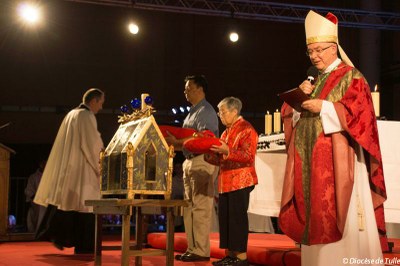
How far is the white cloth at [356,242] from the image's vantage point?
304 centimetres

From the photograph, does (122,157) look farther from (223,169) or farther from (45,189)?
(45,189)

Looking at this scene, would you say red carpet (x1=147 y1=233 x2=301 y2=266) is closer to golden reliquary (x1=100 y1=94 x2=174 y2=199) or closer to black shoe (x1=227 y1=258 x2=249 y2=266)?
black shoe (x1=227 y1=258 x2=249 y2=266)

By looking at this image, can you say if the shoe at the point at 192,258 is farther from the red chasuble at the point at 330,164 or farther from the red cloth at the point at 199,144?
the red chasuble at the point at 330,164

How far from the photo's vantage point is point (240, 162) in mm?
4523

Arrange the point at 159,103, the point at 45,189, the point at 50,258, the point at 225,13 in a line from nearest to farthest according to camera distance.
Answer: the point at 50,258 → the point at 45,189 → the point at 225,13 → the point at 159,103

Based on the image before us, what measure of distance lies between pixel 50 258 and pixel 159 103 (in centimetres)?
901

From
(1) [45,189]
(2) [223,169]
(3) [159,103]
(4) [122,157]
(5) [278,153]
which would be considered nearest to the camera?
(4) [122,157]

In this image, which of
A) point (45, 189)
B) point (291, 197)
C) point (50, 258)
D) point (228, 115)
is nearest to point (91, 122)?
point (45, 189)

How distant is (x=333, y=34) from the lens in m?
3.25

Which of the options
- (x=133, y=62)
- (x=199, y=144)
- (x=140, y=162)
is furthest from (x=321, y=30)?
(x=133, y=62)

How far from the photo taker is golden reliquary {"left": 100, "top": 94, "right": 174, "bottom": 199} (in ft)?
12.7

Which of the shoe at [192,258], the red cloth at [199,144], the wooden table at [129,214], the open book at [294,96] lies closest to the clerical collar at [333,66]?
the open book at [294,96]

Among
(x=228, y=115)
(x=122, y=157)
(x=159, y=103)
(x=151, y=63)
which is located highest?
(x=151, y=63)

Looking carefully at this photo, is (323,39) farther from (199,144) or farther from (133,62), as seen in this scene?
(133,62)
